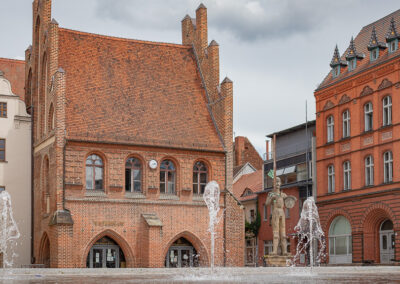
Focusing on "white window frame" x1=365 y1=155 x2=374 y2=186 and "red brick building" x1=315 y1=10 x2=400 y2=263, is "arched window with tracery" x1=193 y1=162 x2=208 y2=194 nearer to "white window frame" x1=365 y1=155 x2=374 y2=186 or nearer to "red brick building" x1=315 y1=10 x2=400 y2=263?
"red brick building" x1=315 y1=10 x2=400 y2=263

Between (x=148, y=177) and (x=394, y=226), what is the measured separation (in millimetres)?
14901

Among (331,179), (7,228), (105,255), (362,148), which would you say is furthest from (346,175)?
(7,228)

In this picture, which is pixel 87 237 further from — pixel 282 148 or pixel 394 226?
pixel 282 148

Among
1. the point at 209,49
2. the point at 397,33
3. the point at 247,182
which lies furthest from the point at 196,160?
the point at 247,182

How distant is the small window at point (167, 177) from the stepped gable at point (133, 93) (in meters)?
1.23

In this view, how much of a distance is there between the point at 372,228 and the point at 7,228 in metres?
22.3

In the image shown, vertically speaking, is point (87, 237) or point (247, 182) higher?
point (247, 182)

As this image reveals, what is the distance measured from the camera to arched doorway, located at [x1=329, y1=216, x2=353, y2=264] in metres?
48.8

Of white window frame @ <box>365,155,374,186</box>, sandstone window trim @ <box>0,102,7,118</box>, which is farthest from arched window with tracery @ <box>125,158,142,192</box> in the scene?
white window frame @ <box>365,155,374,186</box>

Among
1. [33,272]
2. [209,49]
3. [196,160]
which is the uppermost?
[209,49]

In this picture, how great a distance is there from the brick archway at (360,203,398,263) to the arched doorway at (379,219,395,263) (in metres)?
0.22

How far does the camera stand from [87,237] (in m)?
38.6

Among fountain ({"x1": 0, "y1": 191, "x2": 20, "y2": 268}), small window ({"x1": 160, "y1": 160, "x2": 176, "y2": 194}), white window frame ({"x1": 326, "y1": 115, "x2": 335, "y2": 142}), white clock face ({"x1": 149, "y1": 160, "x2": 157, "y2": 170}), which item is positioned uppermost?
white window frame ({"x1": 326, "y1": 115, "x2": 335, "y2": 142})

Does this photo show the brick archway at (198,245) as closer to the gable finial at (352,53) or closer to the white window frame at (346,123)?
the white window frame at (346,123)
